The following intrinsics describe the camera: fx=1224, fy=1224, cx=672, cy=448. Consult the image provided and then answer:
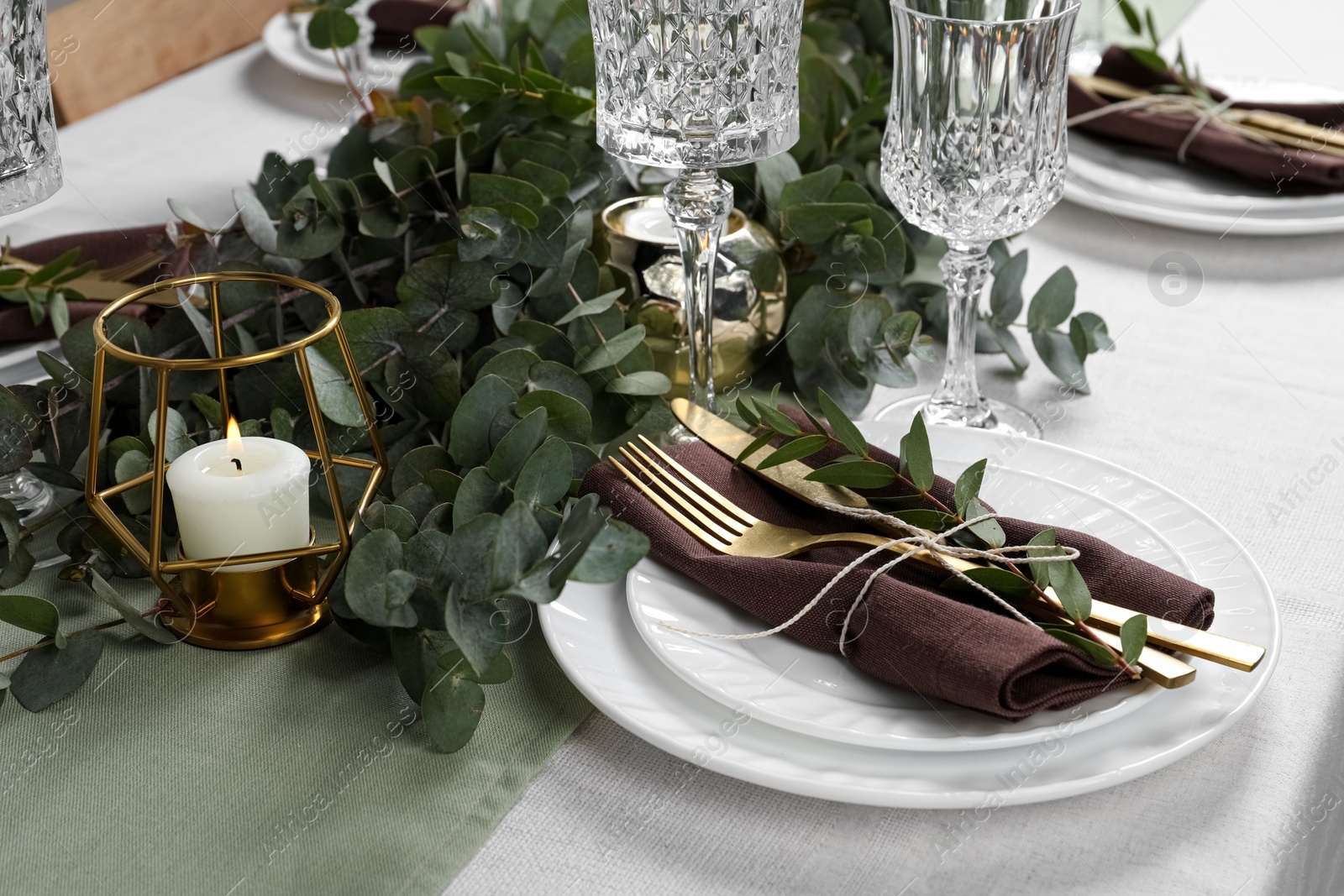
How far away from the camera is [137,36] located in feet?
4.01

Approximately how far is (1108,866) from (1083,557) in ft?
0.47

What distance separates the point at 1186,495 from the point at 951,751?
290 mm

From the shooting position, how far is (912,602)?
A: 501mm

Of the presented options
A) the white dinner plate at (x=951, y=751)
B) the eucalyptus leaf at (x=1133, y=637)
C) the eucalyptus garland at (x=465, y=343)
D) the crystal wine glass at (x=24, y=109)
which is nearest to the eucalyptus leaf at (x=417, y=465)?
the eucalyptus garland at (x=465, y=343)

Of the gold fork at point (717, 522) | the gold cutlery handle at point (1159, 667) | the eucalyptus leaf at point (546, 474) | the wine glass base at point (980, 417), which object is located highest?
the eucalyptus leaf at point (546, 474)

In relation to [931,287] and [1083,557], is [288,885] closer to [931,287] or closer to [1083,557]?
[1083,557]

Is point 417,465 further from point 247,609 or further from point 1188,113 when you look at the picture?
point 1188,113

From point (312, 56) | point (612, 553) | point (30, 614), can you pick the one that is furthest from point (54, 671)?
point (312, 56)

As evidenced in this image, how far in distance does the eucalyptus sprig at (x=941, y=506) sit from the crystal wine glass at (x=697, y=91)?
115 millimetres

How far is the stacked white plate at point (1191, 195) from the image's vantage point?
0.91 metres

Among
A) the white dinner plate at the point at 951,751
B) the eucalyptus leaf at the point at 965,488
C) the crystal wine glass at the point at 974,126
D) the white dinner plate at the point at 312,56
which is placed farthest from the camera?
the white dinner plate at the point at 312,56

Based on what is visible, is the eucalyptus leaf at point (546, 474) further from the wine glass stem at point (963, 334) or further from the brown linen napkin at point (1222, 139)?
the brown linen napkin at point (1222, 139)

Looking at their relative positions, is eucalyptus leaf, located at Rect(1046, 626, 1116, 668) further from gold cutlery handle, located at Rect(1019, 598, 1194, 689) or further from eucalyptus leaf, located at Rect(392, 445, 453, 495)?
eucalyptus leaf, located at Rect(392, 445, 453, 495)

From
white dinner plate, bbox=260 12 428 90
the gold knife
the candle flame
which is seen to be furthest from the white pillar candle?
white dinner plate, bbox=260 12 428 90
